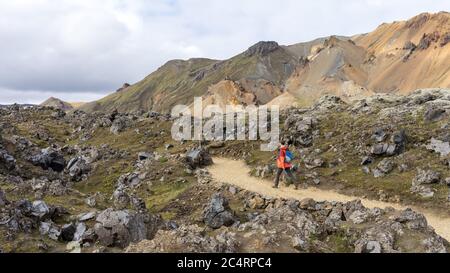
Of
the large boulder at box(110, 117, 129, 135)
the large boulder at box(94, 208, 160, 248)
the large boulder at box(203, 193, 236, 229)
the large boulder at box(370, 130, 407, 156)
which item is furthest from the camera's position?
the large boulder at box(110, 117, 129, 135)

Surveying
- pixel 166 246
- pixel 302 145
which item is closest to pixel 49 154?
pixel 302 145

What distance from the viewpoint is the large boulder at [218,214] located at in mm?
25281

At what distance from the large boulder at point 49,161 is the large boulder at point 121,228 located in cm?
2640

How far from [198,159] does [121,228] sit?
2460 cm

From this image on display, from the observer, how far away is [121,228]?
19.0 meters

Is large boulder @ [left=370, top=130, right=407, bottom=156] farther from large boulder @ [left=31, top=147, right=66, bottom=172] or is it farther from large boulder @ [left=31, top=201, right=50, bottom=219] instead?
large boulder @ [left=31, top=147, right=66, bottom=172]

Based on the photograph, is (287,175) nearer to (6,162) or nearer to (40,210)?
(40,210)

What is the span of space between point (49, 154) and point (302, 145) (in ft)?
81.2

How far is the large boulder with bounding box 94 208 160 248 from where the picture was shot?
18.6 metres

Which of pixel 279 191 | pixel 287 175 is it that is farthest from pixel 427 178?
pixel 279 191

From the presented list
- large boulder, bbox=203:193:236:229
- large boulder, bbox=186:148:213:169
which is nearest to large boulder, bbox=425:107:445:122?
large boulder, bbox=186:148:213:169

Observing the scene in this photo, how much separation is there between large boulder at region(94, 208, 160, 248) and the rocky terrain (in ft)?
0.18

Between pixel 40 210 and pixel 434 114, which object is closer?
pixel 40 210
